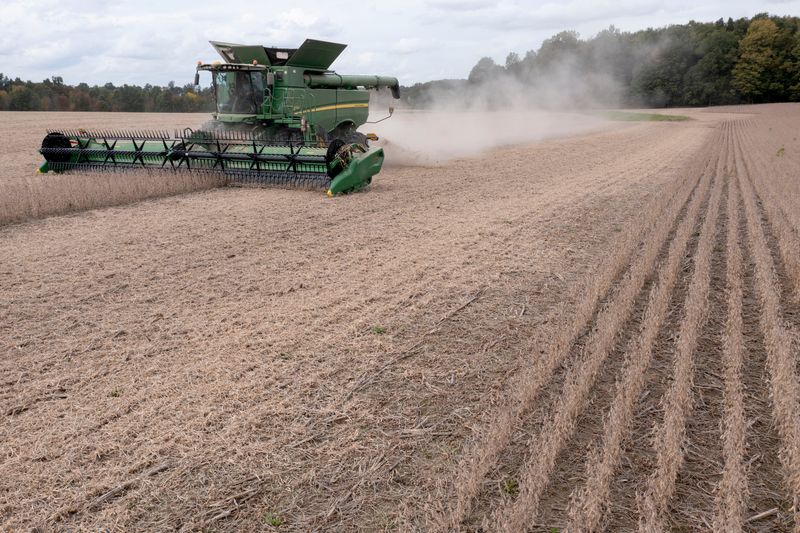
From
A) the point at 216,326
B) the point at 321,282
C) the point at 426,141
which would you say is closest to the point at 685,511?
the point at 216,326

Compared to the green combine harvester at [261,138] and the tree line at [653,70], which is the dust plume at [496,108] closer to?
the tree line at [653,70]

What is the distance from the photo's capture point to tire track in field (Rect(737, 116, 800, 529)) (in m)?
2.81

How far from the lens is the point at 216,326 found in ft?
14.8

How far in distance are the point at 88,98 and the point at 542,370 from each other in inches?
1848

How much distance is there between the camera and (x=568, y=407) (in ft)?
10.6

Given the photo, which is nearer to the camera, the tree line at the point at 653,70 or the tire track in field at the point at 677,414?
the tire track in field at the point at 677,414

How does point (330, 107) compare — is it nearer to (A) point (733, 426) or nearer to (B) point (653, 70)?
(A) point (733, 426)

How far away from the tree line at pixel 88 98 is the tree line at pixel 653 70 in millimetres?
19533

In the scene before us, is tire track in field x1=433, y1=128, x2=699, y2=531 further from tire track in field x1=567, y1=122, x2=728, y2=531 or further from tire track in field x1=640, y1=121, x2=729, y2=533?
tire track in field x1=640, y1=121, x2=729, y2=533

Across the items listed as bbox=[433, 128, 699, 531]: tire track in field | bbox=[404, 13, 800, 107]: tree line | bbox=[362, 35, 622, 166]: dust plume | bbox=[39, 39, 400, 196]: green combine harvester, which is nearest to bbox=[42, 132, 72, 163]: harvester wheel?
bbox=[39, 39, 400, 196]: green combine harvester

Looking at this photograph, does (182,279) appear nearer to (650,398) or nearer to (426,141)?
(650,398)

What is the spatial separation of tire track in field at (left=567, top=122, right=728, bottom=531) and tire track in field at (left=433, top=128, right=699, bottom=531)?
14.7 inches

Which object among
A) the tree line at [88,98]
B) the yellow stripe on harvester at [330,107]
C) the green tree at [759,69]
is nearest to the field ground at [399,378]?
the yellow stripe on harvester at [330,107]

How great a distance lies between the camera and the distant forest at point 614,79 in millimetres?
34469
